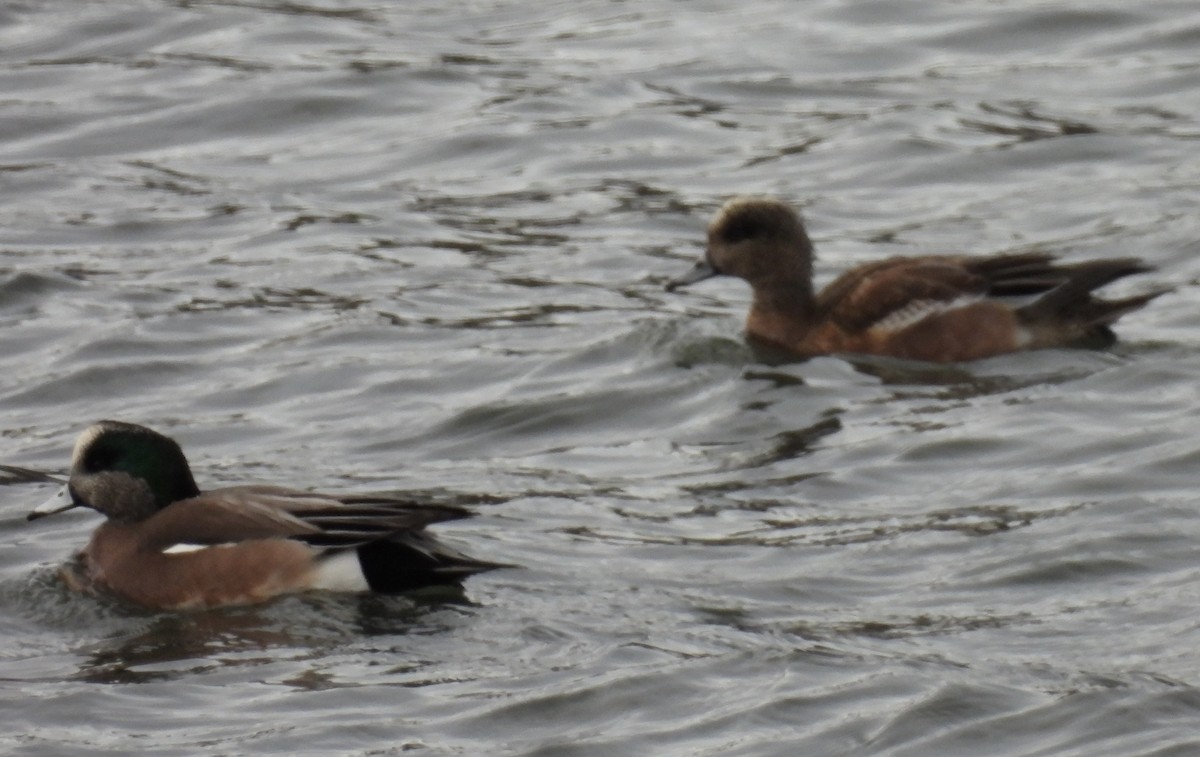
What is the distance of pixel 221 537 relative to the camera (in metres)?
8.05

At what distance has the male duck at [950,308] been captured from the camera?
1046 centimetres

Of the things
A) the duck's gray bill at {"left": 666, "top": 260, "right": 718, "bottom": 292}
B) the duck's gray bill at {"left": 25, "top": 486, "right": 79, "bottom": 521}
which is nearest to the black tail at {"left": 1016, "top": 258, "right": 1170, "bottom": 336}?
the duck's gray bill at {"left": 666, "top": 260, "right": 718, "bottom": 292}

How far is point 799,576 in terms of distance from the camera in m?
7.79

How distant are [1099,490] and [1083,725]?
233 centimetres

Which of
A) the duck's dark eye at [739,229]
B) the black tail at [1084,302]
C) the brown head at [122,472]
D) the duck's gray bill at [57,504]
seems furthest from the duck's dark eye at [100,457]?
the black tail at [1084,302]

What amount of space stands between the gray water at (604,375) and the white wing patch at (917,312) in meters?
0.21

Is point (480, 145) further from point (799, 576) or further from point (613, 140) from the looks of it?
point (799, 576)

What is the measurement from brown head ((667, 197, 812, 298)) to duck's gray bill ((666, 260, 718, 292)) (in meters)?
0.04

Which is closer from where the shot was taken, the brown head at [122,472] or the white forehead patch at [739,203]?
the brown head at [122,472]

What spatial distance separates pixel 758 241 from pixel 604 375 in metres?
1.07

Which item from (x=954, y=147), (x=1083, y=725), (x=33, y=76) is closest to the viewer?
(x=1083, y=725)

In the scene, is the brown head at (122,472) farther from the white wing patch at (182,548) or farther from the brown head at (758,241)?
the brown head at (758,241)

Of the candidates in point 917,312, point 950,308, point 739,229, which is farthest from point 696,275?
point 950,308

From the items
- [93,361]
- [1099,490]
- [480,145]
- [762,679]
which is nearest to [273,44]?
[480,145]
